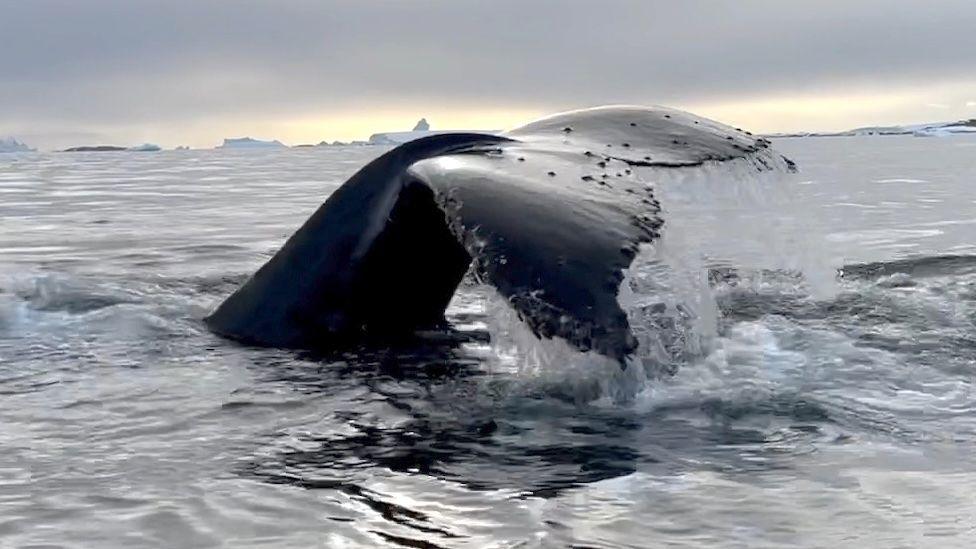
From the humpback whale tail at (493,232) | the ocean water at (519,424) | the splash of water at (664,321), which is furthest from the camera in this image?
the splash of water at (664,321)

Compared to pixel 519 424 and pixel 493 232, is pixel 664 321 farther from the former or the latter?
pixel 493 232

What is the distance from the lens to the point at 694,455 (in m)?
3.53

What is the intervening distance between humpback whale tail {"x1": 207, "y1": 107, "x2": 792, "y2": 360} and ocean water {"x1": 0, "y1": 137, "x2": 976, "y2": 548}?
0.15 meters

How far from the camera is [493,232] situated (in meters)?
3.53

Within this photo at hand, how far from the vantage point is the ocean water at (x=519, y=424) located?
294cm

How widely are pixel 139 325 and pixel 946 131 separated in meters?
125

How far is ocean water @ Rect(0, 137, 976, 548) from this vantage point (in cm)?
Result: 294

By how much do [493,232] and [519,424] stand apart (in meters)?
0.76

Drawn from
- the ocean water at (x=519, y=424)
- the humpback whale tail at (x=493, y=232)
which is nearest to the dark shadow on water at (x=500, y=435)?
the ocean water at (x=519, y=424)

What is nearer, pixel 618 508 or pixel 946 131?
pixel 618 508

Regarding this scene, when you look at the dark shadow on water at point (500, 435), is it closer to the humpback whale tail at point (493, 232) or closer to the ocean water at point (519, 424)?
the ocean water at point (519, 424)

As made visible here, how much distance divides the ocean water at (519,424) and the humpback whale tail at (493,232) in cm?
15

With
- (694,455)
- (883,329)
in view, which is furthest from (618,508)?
(883,329)

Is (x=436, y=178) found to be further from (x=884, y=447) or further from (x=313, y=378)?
(x=884, y=447)
